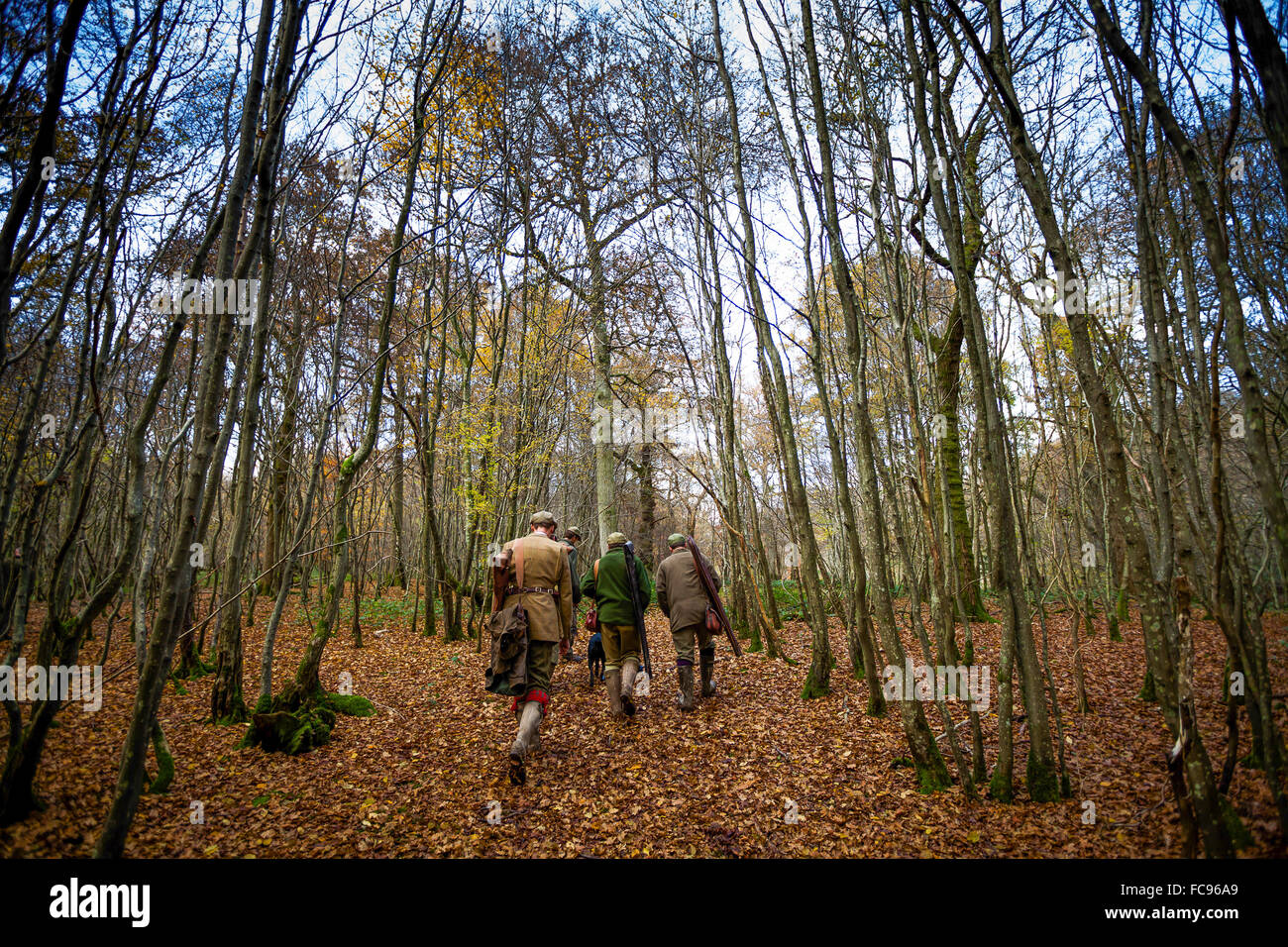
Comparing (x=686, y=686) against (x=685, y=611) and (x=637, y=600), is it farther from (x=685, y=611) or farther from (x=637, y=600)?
(x=637, y=600)

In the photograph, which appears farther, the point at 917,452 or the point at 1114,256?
the point at 1114,256

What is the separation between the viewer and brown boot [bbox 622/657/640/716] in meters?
5.29

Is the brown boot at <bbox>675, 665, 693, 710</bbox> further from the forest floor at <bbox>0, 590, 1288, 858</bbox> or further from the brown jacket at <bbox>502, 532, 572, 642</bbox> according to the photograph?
the brown jacket at <bbox>502, 532, 572, 642</bbox>

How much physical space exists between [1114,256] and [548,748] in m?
11.1

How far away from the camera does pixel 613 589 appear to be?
551 cm

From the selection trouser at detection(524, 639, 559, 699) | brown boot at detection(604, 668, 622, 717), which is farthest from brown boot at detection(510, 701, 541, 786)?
brown boot at detection(604, 668, 622, 717)

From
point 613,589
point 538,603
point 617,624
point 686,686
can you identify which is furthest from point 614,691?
point 538,603

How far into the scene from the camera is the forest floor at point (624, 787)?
3.00 m

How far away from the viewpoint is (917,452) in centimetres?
383

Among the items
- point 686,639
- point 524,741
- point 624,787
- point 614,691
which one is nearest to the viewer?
point 624,787

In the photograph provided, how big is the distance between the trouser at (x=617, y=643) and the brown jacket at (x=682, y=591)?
408 millimetres

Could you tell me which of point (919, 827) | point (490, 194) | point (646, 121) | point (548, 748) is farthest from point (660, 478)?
point (919, 827)

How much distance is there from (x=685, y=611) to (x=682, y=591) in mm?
204
